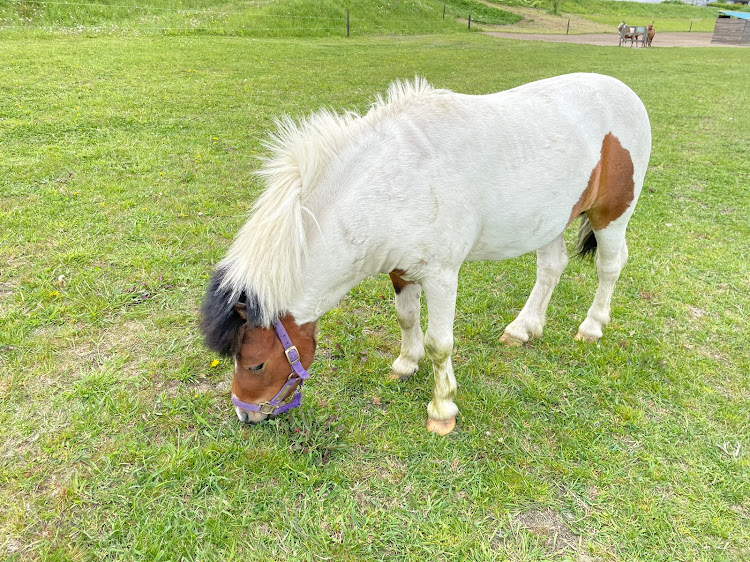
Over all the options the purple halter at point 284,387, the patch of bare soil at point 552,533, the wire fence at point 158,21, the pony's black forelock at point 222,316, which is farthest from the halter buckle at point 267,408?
the wire fence at point 158,21

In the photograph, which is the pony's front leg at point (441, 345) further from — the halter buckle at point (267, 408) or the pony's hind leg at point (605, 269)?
the pony's hind leg at point (605, 269)

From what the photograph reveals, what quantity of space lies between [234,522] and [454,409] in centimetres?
138

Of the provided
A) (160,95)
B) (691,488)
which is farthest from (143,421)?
(160,95)

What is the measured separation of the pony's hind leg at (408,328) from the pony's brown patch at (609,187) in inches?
46.0

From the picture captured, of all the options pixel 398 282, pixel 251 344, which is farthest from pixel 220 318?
pixel 398 282

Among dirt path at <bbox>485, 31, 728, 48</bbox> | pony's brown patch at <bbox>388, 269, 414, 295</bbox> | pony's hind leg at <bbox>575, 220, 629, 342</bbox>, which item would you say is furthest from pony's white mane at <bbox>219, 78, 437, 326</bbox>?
dirt path at <bbox>485, 31, 728, 48</bbox>

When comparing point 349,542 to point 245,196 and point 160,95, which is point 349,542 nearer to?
point 245,196

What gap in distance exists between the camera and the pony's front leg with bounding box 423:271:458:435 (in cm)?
238

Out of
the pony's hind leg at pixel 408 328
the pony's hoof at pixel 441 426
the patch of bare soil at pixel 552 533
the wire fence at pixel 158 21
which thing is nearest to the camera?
the patch of bare soil at pixel 552 533

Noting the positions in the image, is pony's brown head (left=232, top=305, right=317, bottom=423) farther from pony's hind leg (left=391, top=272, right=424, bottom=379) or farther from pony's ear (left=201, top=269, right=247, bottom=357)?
pony's hind leg (left=391, top=272, right=424, bottom=379)

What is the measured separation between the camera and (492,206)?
245cm

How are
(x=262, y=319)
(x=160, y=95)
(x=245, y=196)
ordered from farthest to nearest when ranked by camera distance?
(x=160, y=95) → (x=245, y=196) → (x=262, y=319)

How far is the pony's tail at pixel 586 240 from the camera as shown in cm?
364

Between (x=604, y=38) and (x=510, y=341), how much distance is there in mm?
32850
